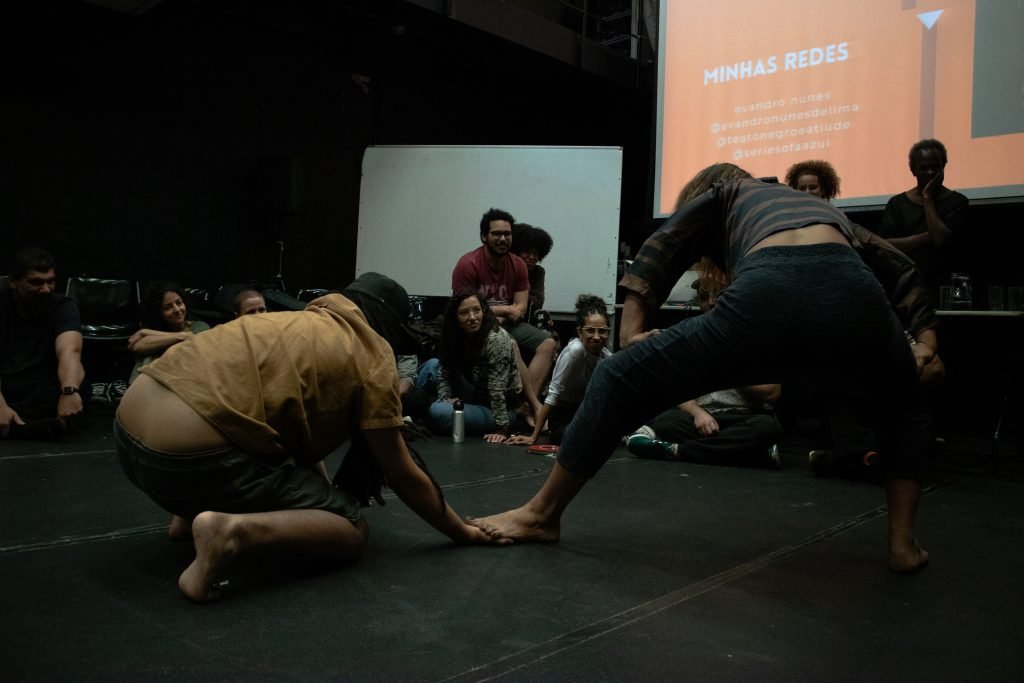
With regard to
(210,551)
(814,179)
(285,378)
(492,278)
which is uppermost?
(814,179)

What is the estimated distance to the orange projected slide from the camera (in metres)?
4.34

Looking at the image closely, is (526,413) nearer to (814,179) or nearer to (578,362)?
(578,362)

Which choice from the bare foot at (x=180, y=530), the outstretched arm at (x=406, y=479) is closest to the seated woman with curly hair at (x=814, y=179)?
the outstretched arm at (x=406, y=479)

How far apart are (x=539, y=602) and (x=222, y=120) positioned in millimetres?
5759

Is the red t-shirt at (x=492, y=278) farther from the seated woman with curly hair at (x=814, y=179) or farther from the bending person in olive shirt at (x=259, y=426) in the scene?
the bending person in olive shirt at (x=259, y=426)

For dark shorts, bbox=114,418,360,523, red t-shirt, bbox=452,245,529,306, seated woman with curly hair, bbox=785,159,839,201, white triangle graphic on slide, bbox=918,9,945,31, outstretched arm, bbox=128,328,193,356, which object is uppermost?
white triangle graphic on slide, bbox=918,9,945,31

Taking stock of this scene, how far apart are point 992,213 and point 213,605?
495cm

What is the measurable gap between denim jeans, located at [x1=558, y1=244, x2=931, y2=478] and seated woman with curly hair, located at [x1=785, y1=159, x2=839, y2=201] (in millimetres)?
1867

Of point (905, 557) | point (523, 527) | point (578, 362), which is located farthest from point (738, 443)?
point (523, 527)

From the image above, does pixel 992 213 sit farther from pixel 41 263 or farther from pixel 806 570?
pixel 41 263

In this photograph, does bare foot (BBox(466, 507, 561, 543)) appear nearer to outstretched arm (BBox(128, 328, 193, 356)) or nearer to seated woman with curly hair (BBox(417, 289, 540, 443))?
seated woman with curly hair (BBox(417, 289, 540, 443))

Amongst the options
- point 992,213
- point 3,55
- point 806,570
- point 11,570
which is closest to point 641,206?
point 992,213

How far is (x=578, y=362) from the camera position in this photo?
13.6 feet

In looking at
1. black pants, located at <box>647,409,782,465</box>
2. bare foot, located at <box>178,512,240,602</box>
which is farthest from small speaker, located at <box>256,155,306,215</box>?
bare foot, located at <box>178,512,240,602</box>
